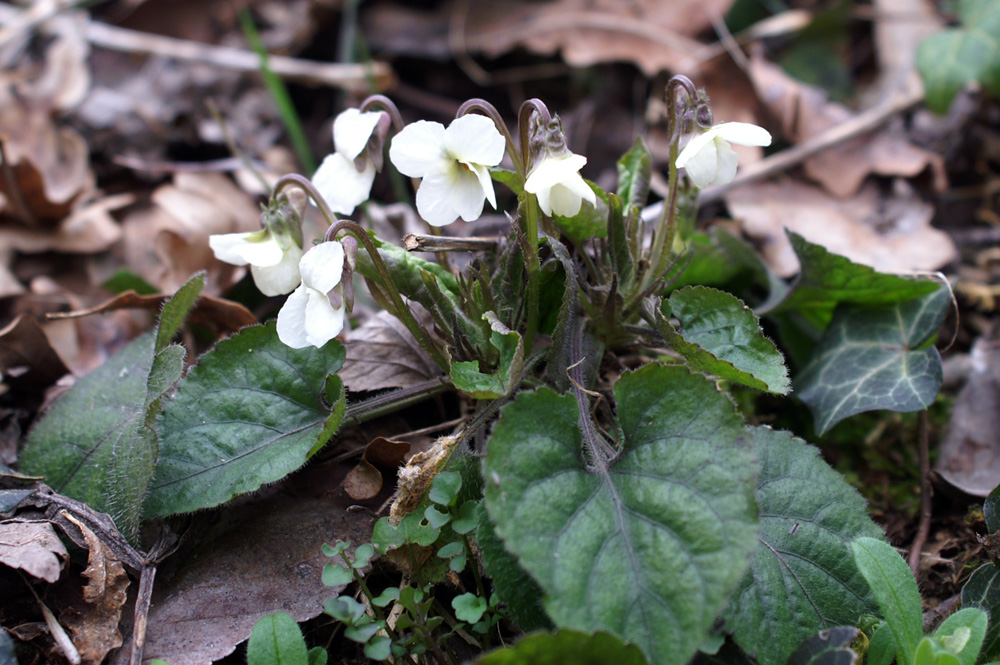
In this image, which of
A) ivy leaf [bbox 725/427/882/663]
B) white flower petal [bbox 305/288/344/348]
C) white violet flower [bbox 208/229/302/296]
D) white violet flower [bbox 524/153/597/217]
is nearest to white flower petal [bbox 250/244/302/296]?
white violet flower [bbox 208/229/302/296]

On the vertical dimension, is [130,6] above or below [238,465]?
above

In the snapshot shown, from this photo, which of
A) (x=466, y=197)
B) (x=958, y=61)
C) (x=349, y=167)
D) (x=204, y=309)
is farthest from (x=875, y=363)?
(x=204, y=309)

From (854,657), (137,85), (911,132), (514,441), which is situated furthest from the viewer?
(137,85)

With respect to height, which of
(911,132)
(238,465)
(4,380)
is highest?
(911,132)

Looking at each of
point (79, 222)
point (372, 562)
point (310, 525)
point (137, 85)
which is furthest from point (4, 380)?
point (137, 85)

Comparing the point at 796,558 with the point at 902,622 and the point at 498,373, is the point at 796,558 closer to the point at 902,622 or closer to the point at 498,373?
the point at 902,622

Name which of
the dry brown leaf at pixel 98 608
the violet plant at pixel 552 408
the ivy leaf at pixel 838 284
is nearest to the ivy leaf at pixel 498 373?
the violet plant at pixel 552 408

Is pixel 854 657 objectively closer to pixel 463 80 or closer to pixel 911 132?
pixel 911 132
